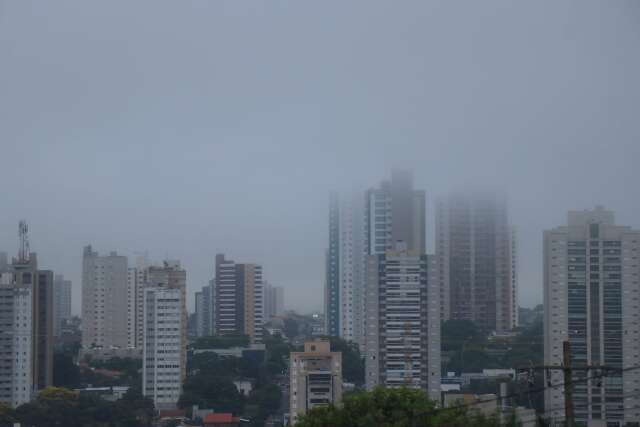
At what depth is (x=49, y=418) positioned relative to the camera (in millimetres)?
13227

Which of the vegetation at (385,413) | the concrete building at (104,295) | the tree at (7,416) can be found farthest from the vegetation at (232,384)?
the vegetation at (385,413)

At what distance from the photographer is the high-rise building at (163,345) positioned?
51.5 ft

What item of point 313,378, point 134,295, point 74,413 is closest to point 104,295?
point 134,295

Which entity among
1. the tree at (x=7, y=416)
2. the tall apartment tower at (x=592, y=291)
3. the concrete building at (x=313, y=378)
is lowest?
the tree at (x=7, y=416)

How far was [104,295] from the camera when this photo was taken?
76.8 feet

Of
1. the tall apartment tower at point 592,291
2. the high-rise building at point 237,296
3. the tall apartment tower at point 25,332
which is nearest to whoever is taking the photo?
the tall apartment tower at point 592,291

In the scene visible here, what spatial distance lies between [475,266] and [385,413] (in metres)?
13.7

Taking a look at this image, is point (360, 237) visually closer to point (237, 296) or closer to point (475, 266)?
point (475, 266)

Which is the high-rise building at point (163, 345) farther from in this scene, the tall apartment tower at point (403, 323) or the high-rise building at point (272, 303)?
the high-rise building at point (272, 303)

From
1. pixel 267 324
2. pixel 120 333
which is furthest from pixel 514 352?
pixel 267 324

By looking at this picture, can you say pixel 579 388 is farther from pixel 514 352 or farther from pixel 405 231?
pixel 405 231

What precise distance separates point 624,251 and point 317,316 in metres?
12.6

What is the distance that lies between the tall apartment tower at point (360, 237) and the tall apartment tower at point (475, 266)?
859 mm

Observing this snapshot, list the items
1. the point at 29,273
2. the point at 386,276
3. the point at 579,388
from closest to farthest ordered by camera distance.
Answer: the point at 579,388, the point at 386,276, the point at 29,273
